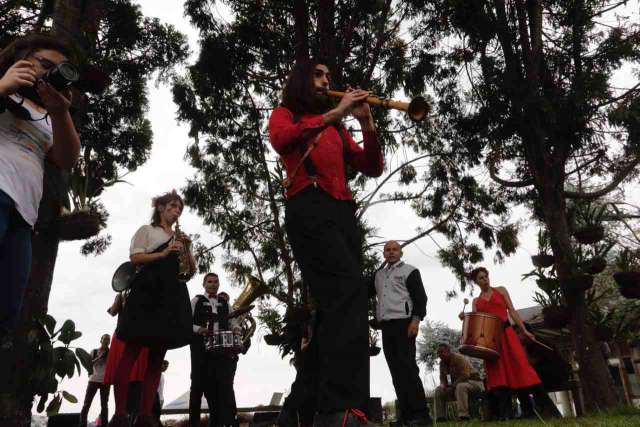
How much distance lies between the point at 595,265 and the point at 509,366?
5.38ft

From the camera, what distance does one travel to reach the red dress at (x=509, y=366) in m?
6.14

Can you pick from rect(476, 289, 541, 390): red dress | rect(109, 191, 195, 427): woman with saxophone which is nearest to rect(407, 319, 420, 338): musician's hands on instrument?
rect(476, 289, 541, 390): red dress

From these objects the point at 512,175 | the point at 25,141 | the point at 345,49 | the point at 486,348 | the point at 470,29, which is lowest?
the point at 486,348

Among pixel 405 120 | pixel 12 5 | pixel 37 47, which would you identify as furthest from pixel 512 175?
pixel 37 47

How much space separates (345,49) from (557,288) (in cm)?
425

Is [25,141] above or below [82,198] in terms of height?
below

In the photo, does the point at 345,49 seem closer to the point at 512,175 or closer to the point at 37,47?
the point at 512,175

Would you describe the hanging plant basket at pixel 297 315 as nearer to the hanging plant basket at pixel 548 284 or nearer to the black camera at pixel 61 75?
the hanging plant basket at pixel 548 284

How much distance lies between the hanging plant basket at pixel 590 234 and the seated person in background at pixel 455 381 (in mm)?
3750

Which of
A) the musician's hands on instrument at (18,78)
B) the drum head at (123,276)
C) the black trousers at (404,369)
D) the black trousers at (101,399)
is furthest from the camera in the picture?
the black trousers at (101,399)

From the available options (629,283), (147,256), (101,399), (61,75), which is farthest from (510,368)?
(61,75)

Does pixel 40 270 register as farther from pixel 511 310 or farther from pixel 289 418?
pixel 511 310

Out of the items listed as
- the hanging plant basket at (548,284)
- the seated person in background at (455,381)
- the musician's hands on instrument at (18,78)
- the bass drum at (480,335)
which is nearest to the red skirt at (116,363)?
the bass drum at (480,335)

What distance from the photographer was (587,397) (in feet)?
21.1
